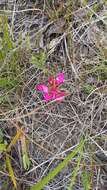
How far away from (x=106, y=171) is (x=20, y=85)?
483mm

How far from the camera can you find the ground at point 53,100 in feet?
4.88

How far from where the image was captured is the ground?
58.5 inches

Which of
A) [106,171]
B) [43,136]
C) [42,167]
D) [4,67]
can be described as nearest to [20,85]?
[4,67]

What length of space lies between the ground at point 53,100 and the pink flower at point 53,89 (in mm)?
34

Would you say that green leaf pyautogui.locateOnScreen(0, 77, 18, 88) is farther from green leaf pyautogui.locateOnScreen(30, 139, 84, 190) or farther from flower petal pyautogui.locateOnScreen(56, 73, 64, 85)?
green leaf pyautogui.locateOnScreen(30, 139, 84, 190)

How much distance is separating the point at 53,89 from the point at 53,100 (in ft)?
0.15

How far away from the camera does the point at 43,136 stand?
1536 millimetres

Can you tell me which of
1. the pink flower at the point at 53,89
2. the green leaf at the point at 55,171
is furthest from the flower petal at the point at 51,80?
the green leaf at the point at 55,171

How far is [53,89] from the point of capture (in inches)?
59.7

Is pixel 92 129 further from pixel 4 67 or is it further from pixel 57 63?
pixel 4 67

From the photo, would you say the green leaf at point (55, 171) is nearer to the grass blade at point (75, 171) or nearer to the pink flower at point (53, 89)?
the grass blade at point (75, 171)

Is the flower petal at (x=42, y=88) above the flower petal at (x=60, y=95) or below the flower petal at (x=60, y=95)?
above

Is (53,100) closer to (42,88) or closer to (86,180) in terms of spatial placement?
(42,88)

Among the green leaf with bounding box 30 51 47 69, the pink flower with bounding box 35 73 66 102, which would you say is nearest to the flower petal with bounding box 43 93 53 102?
the pink flower with bounding box 35 73 66 102
